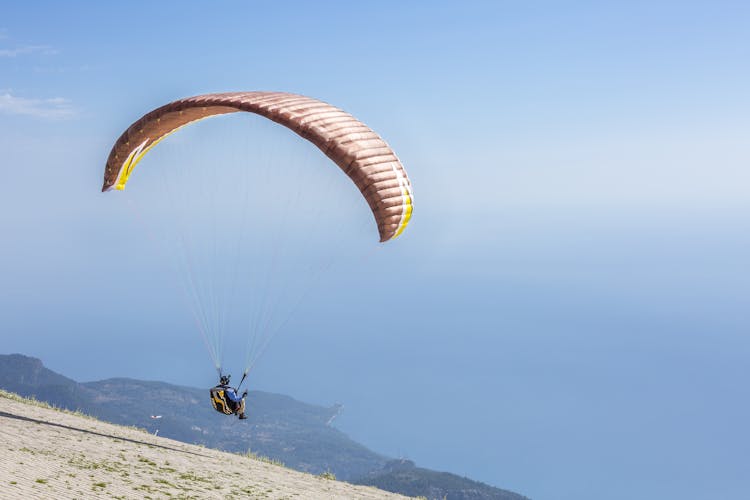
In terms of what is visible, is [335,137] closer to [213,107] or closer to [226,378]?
[213,107]

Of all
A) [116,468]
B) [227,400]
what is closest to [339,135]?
[227,400]

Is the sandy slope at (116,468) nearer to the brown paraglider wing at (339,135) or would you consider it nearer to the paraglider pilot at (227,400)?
the paraglider pilot at (227,400)

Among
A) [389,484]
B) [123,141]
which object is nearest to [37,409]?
[123,141]

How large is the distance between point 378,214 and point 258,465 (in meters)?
11.3

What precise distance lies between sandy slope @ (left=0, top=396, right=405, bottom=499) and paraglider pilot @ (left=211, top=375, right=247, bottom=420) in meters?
1.86

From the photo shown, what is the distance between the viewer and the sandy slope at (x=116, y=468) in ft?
46.4

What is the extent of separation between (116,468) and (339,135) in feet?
33.8

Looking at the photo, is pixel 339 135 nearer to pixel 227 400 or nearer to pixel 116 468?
pixel 227 400

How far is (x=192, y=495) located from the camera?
15.7 m

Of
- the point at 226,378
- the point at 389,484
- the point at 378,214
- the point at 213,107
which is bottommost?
the point at 389,484

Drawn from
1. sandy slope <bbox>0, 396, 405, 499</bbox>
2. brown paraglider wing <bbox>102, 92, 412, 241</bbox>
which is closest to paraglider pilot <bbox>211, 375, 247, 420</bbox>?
sandy slope <bbox>0, 396, 405, 499</bbox>

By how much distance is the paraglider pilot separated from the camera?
63.4ft

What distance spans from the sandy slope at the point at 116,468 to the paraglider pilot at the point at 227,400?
1.86 m

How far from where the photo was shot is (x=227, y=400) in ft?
64.1
